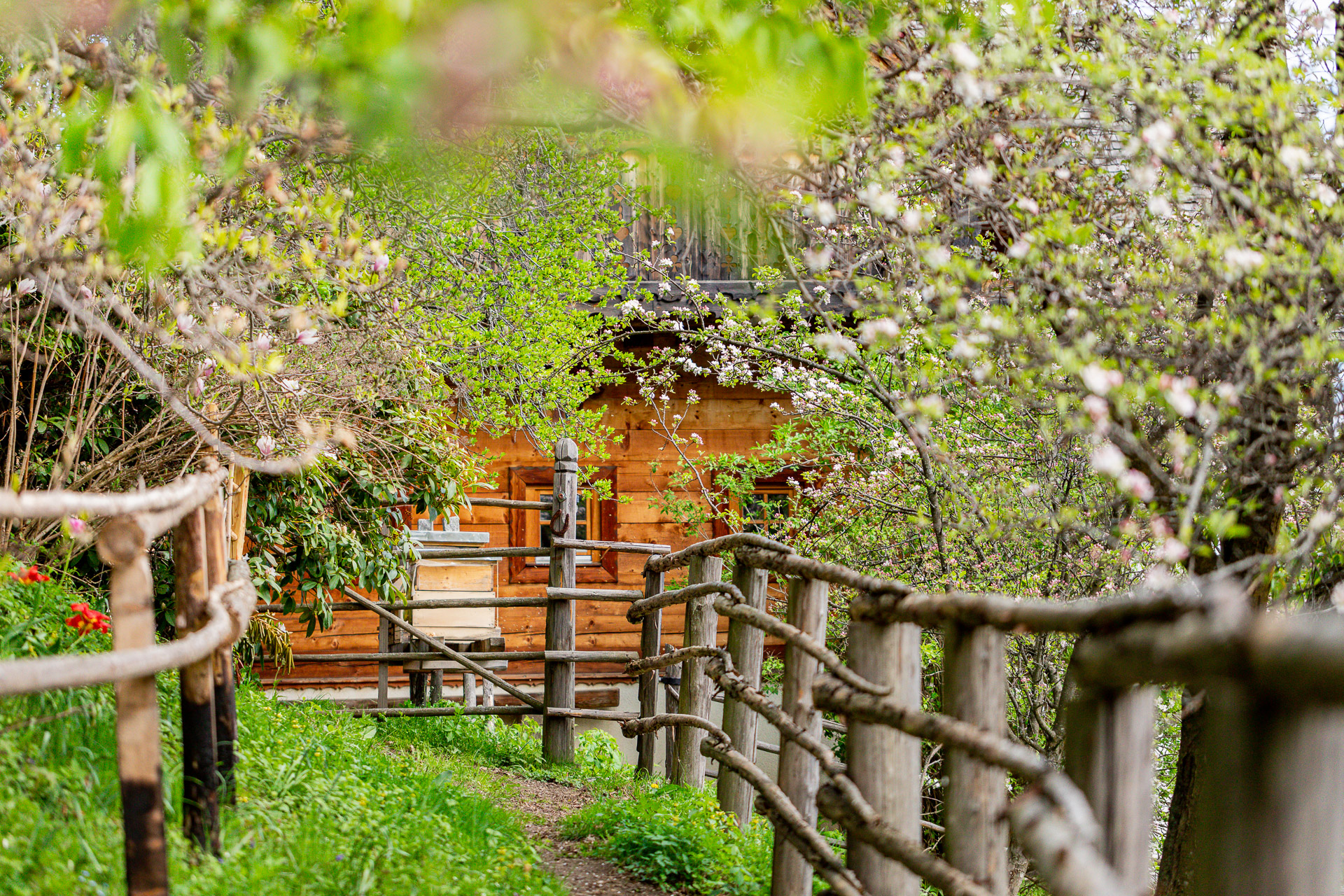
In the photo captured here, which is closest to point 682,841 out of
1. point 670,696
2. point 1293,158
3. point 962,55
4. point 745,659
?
point 745,659

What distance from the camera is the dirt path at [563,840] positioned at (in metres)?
3.76

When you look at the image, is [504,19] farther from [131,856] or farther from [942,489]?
[942,489]

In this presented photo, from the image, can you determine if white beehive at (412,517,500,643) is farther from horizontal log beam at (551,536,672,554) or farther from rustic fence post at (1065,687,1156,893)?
rustic fence post at (1065,687,1156,893)

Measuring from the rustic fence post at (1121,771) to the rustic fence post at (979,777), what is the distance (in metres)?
0.57

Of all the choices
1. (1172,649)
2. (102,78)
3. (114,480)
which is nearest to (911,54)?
(102,78)

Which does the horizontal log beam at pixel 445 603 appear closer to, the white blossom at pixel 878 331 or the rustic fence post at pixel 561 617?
the rustic fence post at pixel 561 617

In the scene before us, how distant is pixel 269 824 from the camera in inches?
108

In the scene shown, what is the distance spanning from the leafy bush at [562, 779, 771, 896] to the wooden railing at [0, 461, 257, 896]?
1757 mm

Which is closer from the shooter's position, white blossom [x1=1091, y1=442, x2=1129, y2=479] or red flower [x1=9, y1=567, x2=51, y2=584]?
white blossom [x1=1091, y1=442, x2=1129, y2=479]

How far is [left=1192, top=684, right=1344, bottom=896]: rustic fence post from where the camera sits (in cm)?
94

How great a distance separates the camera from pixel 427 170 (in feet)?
14.8

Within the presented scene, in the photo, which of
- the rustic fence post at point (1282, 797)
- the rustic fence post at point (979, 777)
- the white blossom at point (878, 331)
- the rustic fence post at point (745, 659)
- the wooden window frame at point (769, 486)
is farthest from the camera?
the wooden window frame at point (769, 486)

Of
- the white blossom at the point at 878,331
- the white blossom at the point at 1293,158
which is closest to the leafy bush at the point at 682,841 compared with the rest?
the white blossom at the point at 878,331

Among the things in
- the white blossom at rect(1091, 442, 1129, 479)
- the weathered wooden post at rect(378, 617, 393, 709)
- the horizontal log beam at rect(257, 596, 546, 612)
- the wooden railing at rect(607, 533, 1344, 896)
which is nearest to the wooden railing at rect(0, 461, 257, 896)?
the wooden railing at rect(607, 533, 1344, 896)
